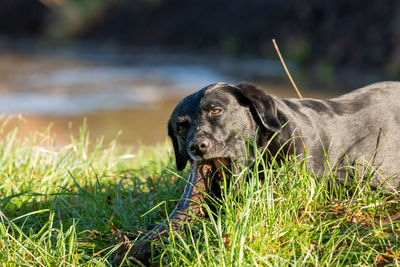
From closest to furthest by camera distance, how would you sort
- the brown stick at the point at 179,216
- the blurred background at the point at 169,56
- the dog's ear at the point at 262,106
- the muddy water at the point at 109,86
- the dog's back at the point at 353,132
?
the brown stick at the point at 179,216 < the dog's ear at the point at 262,106 < the dog's back at the point at 353,132 < the muddy water at the point at 109,86 < the blurred background at the point at 169,56

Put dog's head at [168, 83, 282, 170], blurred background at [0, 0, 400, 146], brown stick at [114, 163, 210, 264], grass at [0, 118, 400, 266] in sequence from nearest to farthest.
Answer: grass at [0, 118, 400, 266] < brown stick at [114, 163, 210, 264] < dog's head at [168, 83, 282, 170] < blurred background at [0, 0, 400, 146]

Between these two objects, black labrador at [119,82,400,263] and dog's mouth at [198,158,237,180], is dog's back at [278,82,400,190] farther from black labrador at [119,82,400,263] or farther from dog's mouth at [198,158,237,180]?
dog's mouth at [198,158,237,180]

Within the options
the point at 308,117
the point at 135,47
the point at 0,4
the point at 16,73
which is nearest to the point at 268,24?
the point at 135,47

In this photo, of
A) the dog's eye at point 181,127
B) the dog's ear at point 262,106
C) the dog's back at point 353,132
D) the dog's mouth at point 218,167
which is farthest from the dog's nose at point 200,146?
the dog's back at point 353,132

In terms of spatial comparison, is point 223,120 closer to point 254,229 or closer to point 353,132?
point 254,229

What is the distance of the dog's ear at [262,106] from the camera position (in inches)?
128

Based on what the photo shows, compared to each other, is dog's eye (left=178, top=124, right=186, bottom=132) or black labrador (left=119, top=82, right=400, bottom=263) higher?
dog's eye (left=178, top=124, right=186, bottom=132)

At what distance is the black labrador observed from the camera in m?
3.08

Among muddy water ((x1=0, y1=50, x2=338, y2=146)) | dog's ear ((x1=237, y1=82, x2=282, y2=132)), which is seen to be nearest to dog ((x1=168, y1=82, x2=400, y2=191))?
dog's ear ((x1=237, y1=82, x2=282, y2=132))

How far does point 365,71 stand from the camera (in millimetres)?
15531

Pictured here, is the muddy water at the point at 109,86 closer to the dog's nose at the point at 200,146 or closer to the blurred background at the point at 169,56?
the blurred background at the point at 169,56

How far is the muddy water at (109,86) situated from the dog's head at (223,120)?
13.4ft

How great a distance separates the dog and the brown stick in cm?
13

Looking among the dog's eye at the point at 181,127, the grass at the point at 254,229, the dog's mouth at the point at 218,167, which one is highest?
the dog's eye at the point at 181,127
